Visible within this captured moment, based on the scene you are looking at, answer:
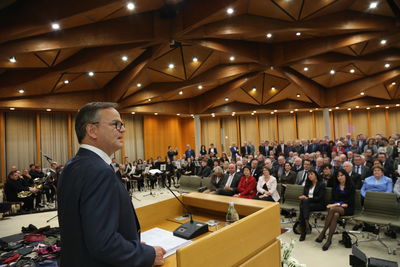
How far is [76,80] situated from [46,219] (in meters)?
5.35

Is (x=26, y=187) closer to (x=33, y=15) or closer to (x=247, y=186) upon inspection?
(x=33, y=15)

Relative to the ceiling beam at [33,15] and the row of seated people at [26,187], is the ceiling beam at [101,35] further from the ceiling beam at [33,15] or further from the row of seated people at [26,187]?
the row of seated people at [26,187]

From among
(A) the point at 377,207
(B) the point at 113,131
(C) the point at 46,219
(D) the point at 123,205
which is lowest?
(C) the point at 46,219

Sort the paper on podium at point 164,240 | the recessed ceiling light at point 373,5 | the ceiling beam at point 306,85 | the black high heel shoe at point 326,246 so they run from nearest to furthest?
the paper on podium at point 164,240 < the black high heel shoe at point 326,246 < the recessed ceiling light at point 373,5 < the ceiling beam at point 306,85

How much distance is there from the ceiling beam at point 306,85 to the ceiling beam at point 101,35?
18.4 feet

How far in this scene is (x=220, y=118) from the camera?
18719mm

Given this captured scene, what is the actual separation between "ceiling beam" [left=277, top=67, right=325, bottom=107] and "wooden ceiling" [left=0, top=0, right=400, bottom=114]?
58mm

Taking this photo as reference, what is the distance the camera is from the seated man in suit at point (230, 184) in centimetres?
616

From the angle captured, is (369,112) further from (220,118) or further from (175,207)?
(175,207)

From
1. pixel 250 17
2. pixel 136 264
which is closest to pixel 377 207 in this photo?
pixel 136 264

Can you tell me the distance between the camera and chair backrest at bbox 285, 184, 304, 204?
17.3ft

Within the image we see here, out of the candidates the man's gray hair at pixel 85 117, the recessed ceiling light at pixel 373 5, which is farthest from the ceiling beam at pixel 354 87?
the man's gray hair at pixel 85 117

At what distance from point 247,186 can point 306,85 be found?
8.50 m

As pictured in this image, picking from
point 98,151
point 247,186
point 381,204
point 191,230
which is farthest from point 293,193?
point 98,151
